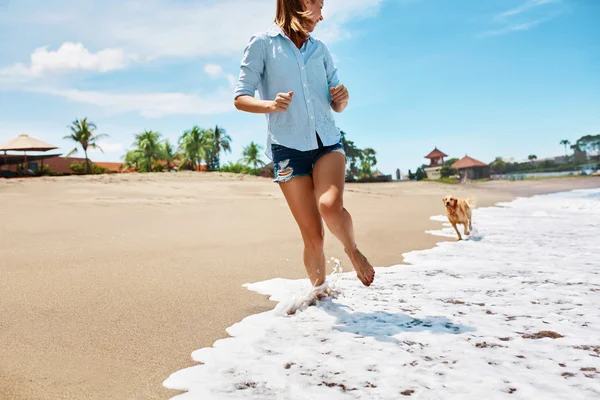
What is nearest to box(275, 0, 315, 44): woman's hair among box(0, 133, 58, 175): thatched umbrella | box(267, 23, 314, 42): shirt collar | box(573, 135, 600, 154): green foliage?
box(267, 23, 314, 42): shirt collar

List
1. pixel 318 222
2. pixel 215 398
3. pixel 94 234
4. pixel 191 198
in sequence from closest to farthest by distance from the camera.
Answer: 1. pixel 215 398
2. pixel 318 222
3. pixel 94 234
4. pixel 191 198

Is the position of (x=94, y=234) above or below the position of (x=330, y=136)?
below

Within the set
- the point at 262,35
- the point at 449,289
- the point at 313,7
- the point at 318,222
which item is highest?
the point at 313,7

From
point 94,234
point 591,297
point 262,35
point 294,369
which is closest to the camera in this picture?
point 294,369

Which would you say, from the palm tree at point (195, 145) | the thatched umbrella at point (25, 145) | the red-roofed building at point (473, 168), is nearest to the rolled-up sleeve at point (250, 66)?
the thatched umbrella at point (25, 145)

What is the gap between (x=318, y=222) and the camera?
118 inches

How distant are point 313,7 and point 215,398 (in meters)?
2.42

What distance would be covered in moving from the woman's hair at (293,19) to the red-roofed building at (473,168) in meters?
74.2

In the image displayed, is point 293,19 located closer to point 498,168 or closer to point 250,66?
point 250,66

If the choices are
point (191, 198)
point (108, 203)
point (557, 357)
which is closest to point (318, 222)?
point (557, 357)

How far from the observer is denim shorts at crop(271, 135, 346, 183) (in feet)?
9.25

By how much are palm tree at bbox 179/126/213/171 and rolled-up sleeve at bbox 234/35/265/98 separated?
60.4 m

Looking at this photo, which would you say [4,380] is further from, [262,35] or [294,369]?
[262,35]

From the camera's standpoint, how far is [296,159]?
9.26ft
